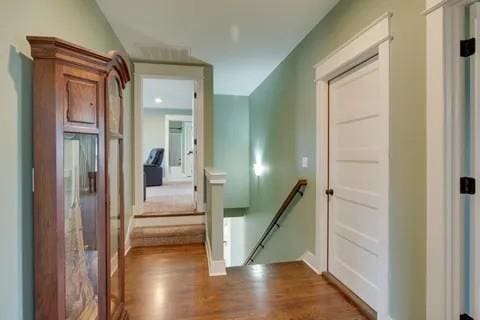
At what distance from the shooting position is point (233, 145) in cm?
627

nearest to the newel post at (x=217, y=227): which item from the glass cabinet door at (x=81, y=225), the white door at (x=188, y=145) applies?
the glass cabinet door at (x=81, y=225)

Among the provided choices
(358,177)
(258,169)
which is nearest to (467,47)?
(358,177)

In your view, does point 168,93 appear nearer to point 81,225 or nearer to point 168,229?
point 168,229

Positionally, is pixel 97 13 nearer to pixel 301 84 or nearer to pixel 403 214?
pixel 301 84

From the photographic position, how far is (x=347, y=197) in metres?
2.50

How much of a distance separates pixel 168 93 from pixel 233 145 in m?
1.89

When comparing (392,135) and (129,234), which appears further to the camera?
(129,234)

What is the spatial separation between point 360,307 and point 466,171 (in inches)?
53.4

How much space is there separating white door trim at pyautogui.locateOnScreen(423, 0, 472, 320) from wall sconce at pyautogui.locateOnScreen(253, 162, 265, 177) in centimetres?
373

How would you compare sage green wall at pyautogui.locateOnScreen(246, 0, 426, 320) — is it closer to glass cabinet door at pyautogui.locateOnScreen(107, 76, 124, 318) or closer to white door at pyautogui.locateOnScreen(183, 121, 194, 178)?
glass cabinet door at pyautogui.locateOnScreen(107, 76, 124, 318)

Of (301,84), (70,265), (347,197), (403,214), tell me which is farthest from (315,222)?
(70,265)

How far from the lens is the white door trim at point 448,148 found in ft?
4.75

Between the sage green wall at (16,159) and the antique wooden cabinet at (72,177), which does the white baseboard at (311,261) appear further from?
the sage green wall at (16,159)

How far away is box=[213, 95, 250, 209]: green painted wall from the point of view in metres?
6.19
